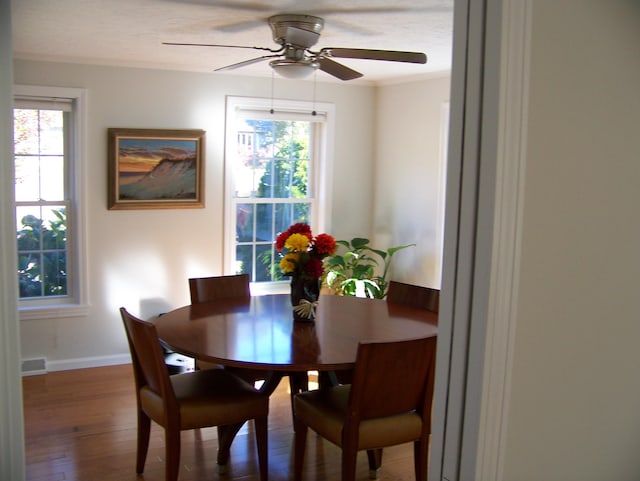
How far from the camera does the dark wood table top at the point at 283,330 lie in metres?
2.75

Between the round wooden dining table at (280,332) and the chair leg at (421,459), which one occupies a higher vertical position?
the round wooden dining table at (280,332)

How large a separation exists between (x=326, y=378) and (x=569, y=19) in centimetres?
263

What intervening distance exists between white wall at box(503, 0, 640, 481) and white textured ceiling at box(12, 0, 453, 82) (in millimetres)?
1660

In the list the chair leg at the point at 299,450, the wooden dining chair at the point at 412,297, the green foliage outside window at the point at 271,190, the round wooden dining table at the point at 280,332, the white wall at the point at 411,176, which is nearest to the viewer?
the round wooden dining table at the point at 280,332

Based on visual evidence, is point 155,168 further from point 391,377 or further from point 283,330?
point 391,377

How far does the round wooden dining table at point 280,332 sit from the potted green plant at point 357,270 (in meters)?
1.20

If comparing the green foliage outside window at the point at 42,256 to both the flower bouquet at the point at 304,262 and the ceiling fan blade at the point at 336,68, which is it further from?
the ceiling fan blade at the point at 336,68

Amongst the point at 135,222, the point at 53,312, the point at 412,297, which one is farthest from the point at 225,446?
the point at 135,222

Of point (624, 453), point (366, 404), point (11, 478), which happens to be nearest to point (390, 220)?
point (366, 404)

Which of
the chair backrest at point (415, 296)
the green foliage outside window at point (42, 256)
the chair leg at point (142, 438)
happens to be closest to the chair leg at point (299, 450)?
the chair leg at point (142, 438)

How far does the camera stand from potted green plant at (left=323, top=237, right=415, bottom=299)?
204 inches

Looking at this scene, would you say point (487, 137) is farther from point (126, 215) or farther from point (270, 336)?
point (126, 215)

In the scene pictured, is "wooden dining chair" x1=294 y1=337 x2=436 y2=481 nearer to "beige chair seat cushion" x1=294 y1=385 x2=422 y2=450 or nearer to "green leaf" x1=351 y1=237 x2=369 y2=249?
"beige chair seat cushion" x1=294 y1=385 x2=422 y2=450

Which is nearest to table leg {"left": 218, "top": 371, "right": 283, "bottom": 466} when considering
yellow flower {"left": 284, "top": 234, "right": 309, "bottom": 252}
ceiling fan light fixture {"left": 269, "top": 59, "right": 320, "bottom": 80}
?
yellow flower {"left": 284, "top": 234, "right": 309, "bottom": 252}
